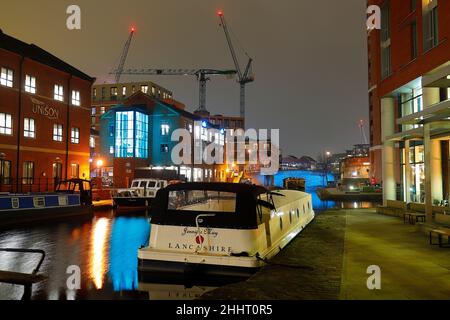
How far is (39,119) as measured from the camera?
1249 inches

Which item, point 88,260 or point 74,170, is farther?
point 74,170

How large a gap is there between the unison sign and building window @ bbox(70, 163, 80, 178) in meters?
4.66

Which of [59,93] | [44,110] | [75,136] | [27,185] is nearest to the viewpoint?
[27,185]

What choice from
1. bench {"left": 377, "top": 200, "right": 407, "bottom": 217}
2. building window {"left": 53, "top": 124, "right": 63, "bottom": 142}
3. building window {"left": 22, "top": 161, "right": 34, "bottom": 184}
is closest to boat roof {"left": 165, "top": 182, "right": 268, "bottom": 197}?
bench {"left": 377, "top": 200, "right": 407, "bottom": 217}

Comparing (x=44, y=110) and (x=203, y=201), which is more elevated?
(x=44, y=110)

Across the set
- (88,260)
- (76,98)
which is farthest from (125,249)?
(76,98)

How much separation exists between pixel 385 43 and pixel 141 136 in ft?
132

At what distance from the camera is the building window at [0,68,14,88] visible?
28.3m

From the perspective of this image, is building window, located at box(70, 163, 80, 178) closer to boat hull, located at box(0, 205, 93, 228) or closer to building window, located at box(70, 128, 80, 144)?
building window, located at box(70, 128, 80, 144)

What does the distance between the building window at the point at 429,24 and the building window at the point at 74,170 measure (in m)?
29.0

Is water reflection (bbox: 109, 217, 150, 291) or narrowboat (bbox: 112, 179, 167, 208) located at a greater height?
narrowboat (bbox: 112, 179, 167, 208)

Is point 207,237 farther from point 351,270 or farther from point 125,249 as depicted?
point 125,249

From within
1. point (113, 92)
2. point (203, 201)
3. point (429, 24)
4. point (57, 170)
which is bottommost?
point (203, 201)
